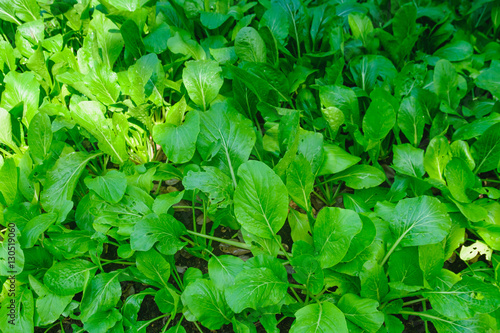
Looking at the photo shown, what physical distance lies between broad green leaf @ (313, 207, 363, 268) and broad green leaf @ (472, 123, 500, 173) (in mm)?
721

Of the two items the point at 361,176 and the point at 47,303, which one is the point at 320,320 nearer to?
the point at 361,176

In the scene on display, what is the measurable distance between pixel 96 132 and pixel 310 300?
1054 mm

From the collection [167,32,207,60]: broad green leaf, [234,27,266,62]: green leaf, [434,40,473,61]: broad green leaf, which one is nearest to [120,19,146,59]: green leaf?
[167,32,207,60]: broad green leaf

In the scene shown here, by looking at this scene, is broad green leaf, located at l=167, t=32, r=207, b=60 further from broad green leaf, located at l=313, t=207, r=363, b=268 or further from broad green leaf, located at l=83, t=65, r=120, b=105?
broad green leaf, located at l=313, t=207, r=363, b=268

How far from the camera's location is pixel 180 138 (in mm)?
1422

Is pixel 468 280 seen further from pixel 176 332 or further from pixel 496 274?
pixel 176 332

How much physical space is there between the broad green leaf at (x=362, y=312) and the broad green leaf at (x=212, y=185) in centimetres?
51

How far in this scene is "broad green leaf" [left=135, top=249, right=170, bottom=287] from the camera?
1.28 metres

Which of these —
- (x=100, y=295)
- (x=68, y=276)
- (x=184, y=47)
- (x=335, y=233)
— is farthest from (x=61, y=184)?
(x=335, y=233)

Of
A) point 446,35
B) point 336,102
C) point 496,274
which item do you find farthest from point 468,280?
point 446,35

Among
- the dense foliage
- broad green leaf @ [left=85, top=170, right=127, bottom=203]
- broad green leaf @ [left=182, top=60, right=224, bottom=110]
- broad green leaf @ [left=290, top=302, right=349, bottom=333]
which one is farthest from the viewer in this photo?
broad green leaf @ [left=182, top=60, right=224, bottom=110]

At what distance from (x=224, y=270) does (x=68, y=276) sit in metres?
0.55

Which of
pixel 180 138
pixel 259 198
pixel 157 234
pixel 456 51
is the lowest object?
pixel 157 234

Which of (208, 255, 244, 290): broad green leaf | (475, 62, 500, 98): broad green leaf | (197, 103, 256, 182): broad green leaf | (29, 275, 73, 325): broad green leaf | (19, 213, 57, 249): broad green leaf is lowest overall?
(29, 275, 73, 325): broad green leaf
